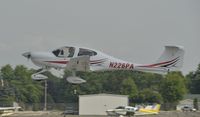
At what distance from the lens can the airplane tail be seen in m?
41.9

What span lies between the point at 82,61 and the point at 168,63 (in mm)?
7880

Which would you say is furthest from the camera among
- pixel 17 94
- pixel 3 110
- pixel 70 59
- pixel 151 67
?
pixel 17 94

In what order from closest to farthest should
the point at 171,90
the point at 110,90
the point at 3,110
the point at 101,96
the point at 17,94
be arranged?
the point at 3,110 → the point at 101,96 → the point at 171,90 → the point at 17,94 → the point at 110,90

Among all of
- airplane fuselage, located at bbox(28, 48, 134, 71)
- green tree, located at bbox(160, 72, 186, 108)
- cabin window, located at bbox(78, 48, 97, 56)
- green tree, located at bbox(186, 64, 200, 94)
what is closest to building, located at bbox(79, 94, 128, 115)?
green tree, located at bbox(160, 72, 186, 108)

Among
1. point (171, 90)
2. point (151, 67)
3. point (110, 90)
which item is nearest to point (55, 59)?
point (151, 67)

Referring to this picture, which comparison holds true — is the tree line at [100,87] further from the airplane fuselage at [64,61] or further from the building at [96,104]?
the airplane fuselage at [64,61]

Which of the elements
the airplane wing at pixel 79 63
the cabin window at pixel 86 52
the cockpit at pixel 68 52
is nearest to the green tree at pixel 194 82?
the cabin window at pixel 86 52

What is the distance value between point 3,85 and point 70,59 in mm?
87154

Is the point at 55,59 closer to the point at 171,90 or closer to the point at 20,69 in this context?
the point at 171,90

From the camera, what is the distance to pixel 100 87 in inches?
5305

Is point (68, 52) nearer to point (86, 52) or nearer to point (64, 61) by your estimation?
point (64, 61)

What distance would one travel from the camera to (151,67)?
4231 centimetres

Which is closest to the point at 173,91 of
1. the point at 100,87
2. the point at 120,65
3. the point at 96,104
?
the point at 100,87

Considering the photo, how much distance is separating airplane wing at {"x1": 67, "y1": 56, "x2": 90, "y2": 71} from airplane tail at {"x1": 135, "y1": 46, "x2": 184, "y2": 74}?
5.44 m
